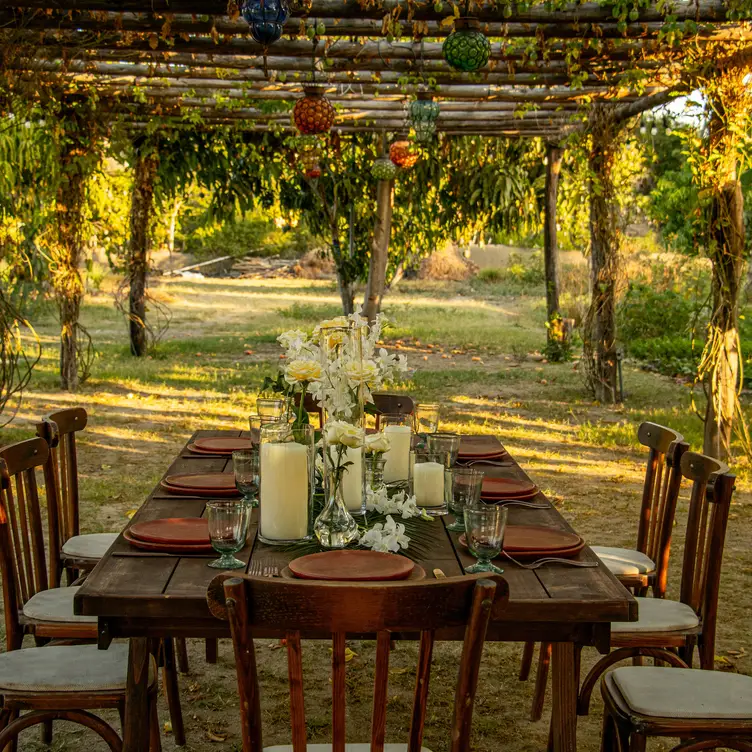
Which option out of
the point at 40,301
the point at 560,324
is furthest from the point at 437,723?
the point at 40,301

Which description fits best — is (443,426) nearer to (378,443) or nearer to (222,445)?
(222,445)

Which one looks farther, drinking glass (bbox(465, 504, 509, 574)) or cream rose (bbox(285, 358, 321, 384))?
cream rose (bbox(285, 358, 321, 384))

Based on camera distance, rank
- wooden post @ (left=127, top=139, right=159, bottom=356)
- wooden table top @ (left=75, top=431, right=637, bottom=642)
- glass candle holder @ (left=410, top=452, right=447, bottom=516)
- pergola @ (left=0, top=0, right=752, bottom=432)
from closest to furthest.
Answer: wooden table top @ (left=75, top=431, right=637, bottom=642)
glass candle holder @ (left=410, top=452, right=447, bottom=516)
pergola @ (left=0, top=0, right=752, bottom=432)
wooden post @ (left=127, top=139, right=159, bottom=356)

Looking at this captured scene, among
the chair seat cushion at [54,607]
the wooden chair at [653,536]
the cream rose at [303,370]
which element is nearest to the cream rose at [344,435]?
the cream rose at [303,370]

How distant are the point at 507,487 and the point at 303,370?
0.92 m

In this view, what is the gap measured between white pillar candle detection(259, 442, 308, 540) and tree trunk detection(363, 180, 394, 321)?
8724mm

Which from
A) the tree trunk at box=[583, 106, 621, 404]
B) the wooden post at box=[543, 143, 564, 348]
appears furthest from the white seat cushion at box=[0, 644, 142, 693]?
the wooden post at box=[543, 143, 564, 348]

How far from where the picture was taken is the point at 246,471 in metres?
2.72

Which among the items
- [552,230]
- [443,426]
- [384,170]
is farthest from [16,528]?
[552,230]

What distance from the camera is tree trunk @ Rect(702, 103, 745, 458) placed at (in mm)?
6352

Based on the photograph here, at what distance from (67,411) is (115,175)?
11.4m

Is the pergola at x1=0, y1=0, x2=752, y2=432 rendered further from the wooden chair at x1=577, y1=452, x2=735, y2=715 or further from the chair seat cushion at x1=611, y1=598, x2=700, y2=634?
the chair seat cushion at x1=611, y1=598, x2=700, y2=634

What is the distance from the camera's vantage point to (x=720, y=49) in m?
6.17

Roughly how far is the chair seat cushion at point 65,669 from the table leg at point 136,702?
58mm
